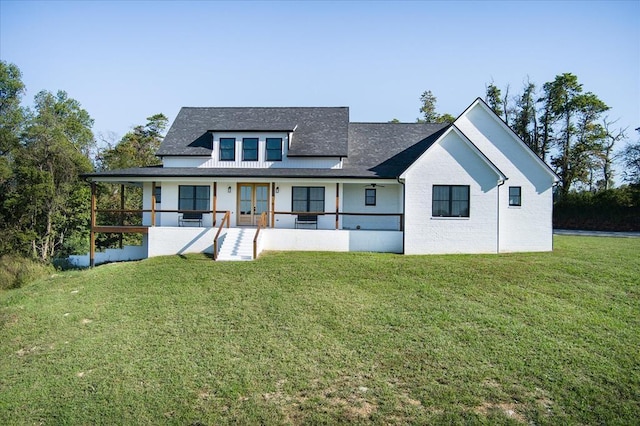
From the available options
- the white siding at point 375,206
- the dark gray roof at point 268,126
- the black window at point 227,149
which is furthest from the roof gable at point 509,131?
the black window at point 227,149

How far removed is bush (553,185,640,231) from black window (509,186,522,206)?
60.4 ft

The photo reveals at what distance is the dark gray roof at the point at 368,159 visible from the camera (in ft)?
64.4

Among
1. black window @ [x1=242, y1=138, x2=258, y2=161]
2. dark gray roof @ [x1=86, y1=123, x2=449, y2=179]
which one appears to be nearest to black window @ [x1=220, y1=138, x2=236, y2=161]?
black window @ [x1=242, y1=138, x2=258, y2=161]

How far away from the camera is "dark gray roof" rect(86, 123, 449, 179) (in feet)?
64.4

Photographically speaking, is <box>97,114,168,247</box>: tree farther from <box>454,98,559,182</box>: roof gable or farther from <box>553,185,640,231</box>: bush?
<box>553,185,640,231</box>: bush

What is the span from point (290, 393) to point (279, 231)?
11956 millimetres

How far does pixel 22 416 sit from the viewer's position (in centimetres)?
725

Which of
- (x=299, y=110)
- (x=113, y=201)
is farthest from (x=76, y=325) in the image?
(x=113, y=201)

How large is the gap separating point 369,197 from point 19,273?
56.0 feet

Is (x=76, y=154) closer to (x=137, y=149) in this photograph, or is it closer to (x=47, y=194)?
(x=47, y=194)

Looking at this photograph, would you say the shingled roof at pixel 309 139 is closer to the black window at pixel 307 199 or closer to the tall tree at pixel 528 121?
the black window at pixel 307 199

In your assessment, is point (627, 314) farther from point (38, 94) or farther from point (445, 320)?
point (38, 94)

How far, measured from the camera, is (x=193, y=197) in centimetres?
2156

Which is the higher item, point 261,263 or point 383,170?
point 383,170
